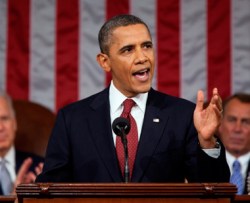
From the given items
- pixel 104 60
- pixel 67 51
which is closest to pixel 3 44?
pixel 67 51

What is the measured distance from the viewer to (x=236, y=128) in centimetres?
435

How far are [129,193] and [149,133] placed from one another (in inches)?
23.6

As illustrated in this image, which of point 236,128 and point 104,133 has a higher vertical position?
point 236,128

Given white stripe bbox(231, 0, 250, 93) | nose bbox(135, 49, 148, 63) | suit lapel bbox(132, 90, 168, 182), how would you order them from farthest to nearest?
1. white stripe bbox(231, 0, 250, 93)
2. nose bbox(135, 49, 148, 63)
3. suit lapel bbox(132, 90, 168, 182)

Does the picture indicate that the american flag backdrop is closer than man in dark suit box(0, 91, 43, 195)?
No

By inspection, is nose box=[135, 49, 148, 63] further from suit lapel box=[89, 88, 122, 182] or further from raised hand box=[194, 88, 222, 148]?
raised hand box=[194, 88, 222, 148]

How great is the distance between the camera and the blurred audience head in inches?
165

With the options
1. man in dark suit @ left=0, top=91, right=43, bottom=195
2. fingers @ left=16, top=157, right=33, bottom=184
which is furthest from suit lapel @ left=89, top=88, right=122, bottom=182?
man in dark suit @ left=0, top=91, right=43, bottom=195

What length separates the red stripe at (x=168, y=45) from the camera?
4.63m

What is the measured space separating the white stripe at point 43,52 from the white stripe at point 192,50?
31.7 inches

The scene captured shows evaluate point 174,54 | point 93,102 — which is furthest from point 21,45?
point 93,102

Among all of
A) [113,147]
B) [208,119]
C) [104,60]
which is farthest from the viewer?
[104,60]

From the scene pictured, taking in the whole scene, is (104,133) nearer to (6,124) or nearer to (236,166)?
(6,124)

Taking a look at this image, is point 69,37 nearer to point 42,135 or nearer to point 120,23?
point 42,135
